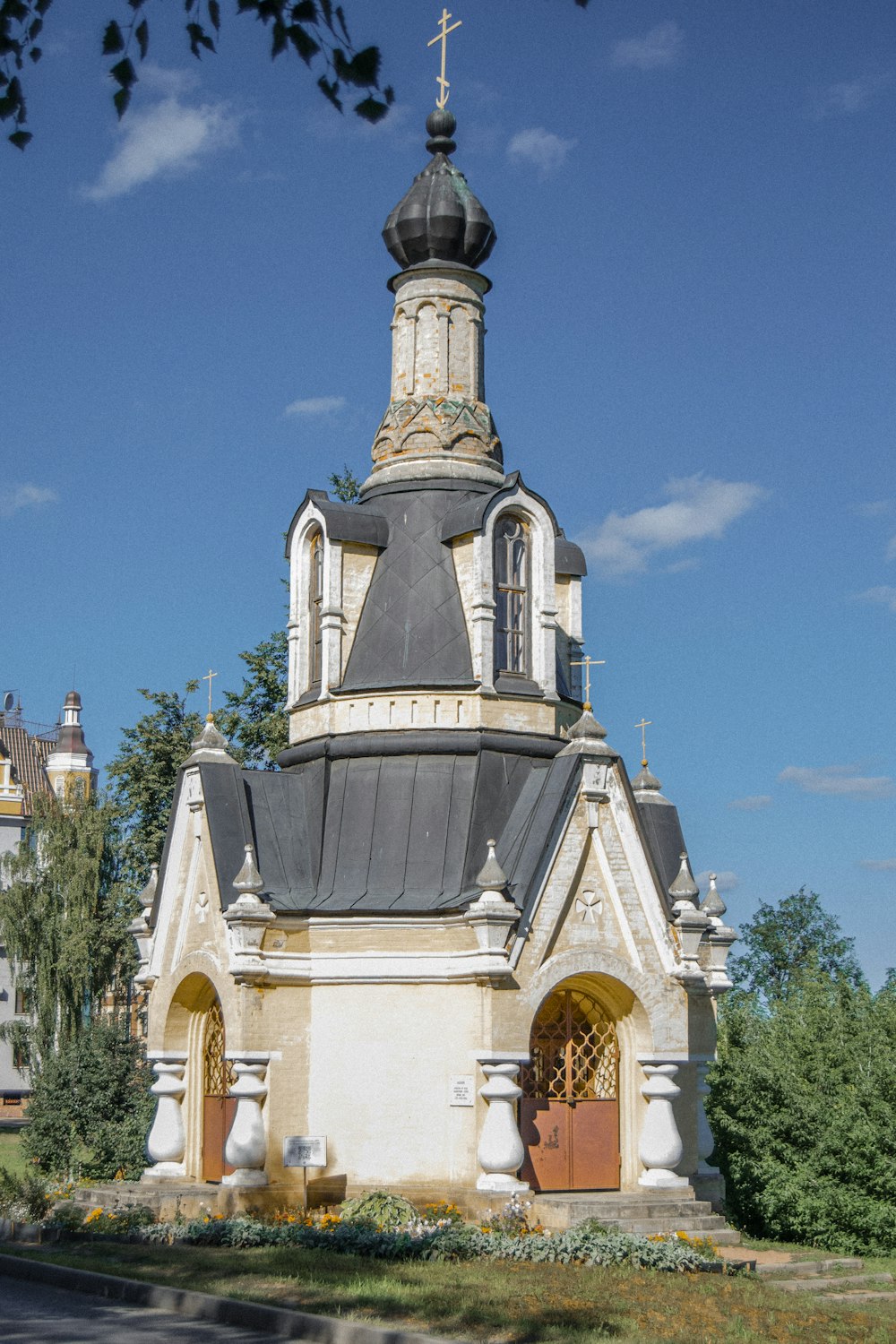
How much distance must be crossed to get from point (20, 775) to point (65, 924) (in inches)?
789

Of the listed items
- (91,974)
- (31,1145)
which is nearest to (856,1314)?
(31,1145)

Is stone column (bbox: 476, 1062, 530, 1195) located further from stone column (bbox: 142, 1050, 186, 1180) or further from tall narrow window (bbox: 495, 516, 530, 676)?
tall narrow window (bbox: 495, 516, 530, 676)

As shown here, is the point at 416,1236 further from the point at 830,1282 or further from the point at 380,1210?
the point at 830,1282

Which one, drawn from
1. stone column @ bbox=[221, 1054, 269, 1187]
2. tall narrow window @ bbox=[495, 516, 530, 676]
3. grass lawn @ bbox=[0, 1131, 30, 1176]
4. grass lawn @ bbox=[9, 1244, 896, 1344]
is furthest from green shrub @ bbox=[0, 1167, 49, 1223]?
tall narrow window @ bbox=[495, 516, 530, 676]

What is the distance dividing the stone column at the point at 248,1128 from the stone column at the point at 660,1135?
14.0 ft

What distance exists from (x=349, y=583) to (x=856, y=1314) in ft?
35.3

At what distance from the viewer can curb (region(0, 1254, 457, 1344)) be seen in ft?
38.8

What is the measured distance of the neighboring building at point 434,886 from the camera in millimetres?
18562

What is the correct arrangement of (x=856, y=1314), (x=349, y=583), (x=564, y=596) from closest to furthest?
1. (x=856, y=1314)
2. (x=349, y=583)
3. (x=564, y=596)

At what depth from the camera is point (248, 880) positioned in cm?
1902

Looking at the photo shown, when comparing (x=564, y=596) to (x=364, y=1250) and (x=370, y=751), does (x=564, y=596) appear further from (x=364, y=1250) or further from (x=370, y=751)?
(x=364, y=1250)

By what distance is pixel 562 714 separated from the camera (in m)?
21.4

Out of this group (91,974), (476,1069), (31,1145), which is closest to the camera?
(476,1069)

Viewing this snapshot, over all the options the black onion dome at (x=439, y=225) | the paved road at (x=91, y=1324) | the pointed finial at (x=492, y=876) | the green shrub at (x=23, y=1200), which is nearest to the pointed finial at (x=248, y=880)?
the pointed finial at (x=492, y=876)
